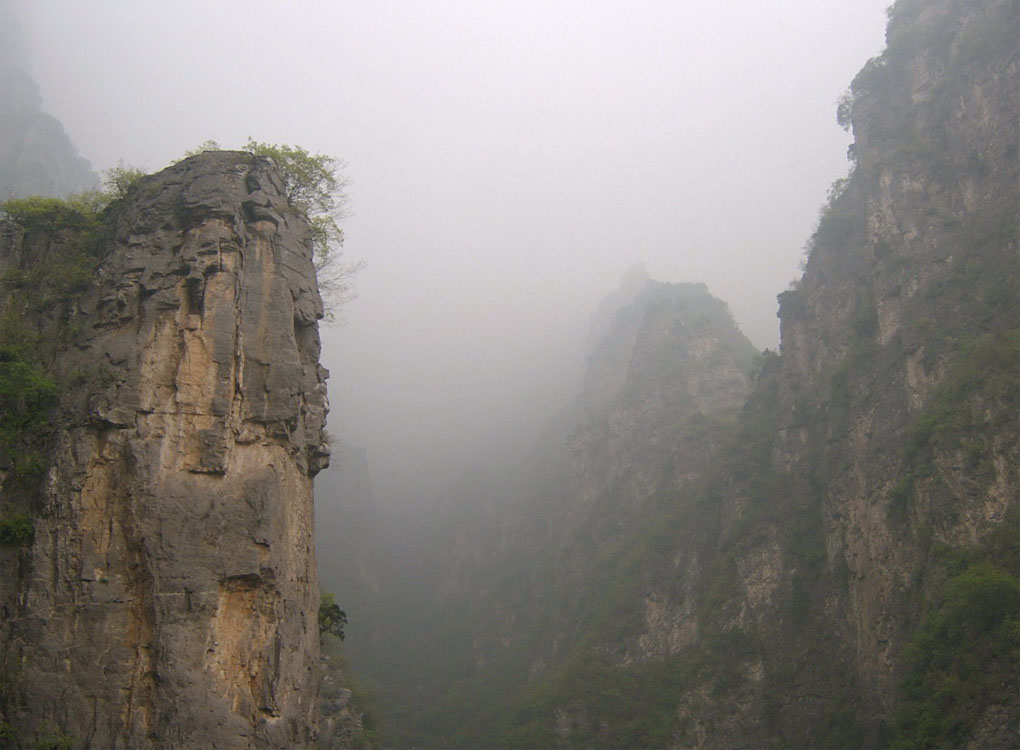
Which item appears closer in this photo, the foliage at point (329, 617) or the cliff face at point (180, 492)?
the cliff face at point (180, 492)

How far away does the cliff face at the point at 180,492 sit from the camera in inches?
622

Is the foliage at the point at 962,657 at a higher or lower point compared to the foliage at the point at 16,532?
lower

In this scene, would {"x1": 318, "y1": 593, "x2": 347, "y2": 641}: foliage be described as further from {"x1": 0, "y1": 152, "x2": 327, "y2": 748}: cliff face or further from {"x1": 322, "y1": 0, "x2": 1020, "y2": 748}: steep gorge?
{"x1": 322, "y1": 0, "x2": 1020, "y2": 748}: steep gorge

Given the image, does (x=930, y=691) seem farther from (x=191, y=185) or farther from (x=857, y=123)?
(x=857, y=123)

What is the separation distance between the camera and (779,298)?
170ft

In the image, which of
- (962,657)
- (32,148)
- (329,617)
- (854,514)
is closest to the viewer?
(329,617)

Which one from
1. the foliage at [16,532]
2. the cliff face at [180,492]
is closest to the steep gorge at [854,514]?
the cliff face at [180,492]

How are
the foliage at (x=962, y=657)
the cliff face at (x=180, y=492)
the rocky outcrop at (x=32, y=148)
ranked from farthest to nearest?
the rocky outcrop at (x=32, y=148) → the foliage at (x=962, y=657) → the cliff face at (x=180, y=492)

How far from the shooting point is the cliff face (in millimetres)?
15805

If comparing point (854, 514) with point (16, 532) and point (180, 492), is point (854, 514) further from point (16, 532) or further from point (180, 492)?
point (16, 532)

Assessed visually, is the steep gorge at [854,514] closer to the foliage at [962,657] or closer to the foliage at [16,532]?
the foliage at [962,657]

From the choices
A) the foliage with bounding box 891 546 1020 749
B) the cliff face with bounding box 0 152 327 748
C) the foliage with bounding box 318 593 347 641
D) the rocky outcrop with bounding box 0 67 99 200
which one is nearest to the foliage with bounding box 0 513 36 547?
the cliff face with bounding box 0 152 327 748

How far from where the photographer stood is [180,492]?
1730 cm

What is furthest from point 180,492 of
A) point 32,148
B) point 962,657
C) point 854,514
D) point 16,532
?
point 32,148
